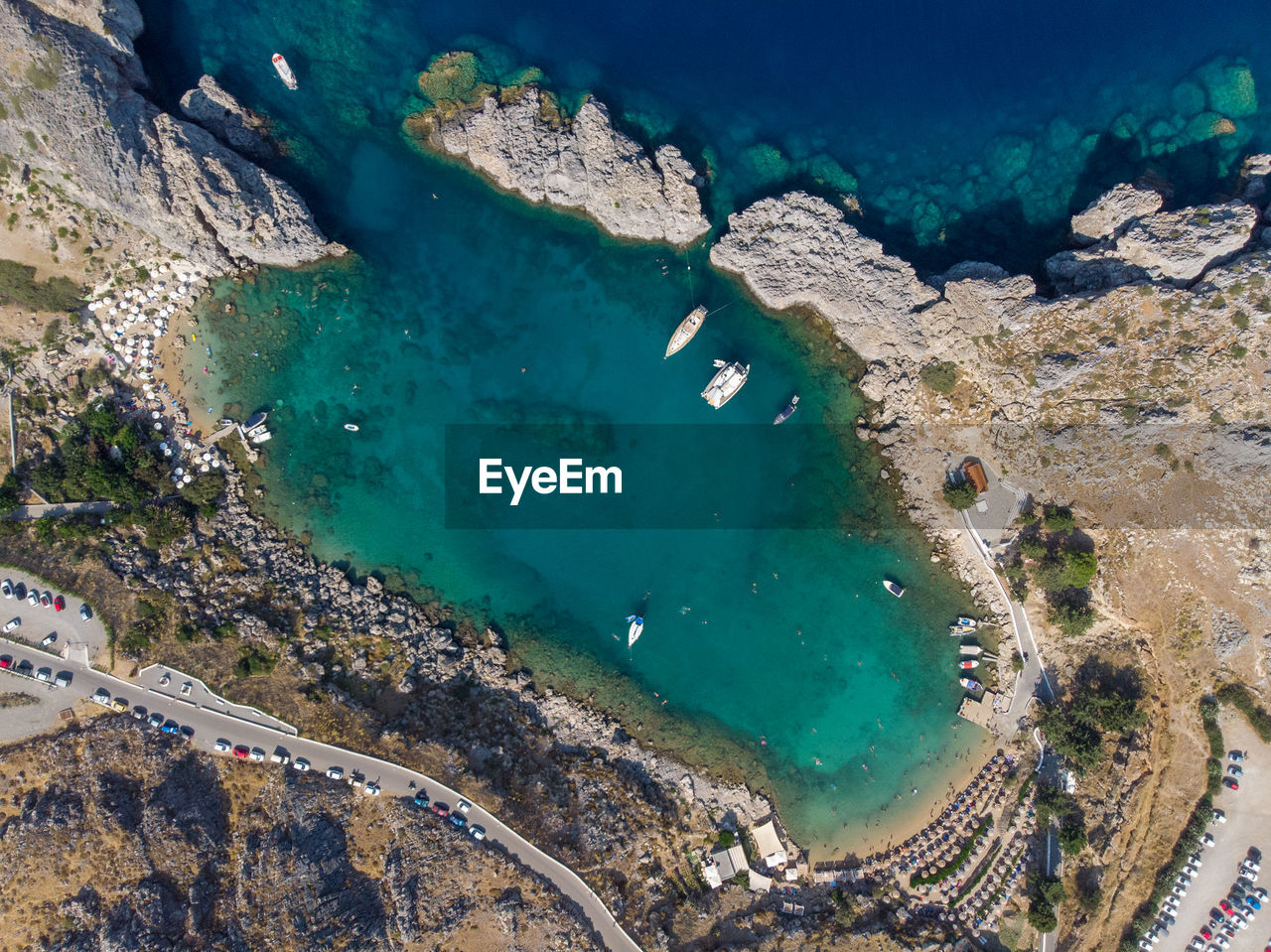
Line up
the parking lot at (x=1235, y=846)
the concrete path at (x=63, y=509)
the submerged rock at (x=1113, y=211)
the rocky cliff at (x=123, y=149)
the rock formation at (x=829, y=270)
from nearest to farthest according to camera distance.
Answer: the rocky cliff at (x=123, y=149) < the parking lot at (x=1235, y=846) < the concrete path at (x=63, y=509) < the submerged rock at (x=1113, y=211) < the rock formation at (x=829, y=270)

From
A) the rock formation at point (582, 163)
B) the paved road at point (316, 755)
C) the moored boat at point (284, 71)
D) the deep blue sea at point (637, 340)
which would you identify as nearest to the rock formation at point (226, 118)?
the deep blue sea at point (637, 340)

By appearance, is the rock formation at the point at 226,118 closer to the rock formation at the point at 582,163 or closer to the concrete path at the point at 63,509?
the rock formation at the point at 582,163

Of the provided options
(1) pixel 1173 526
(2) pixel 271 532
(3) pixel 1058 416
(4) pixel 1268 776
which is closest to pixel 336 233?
(2) pixel 271 532

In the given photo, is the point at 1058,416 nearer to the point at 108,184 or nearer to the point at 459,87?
the point at 459,87

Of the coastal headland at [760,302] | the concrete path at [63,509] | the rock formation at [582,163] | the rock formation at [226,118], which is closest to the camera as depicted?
the coastal headland at [760,302]

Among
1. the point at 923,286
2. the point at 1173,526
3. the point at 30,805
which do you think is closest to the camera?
the point at 30,805

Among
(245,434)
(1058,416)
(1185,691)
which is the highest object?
(1058,416)
